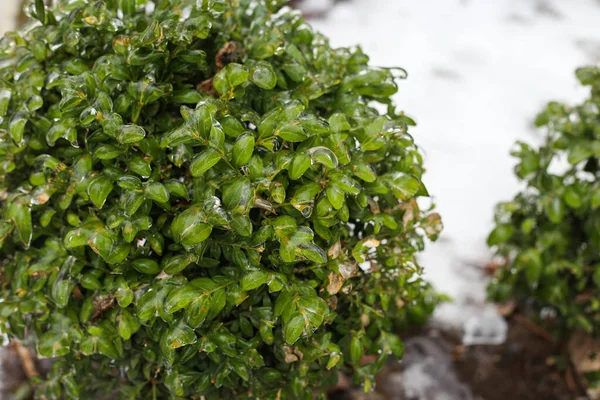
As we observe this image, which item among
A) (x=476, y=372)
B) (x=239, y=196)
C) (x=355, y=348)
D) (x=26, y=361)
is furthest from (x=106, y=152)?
(x=476, y=372)

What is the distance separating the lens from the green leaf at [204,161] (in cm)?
129

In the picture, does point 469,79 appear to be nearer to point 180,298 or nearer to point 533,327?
point 533,327

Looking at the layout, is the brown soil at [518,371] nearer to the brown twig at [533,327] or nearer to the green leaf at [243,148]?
the brown twig at [533,327]

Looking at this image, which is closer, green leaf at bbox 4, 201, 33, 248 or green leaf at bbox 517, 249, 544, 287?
green leaf at bbox 4, 201, 33, 248

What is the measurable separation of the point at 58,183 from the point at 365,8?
10.7 feet

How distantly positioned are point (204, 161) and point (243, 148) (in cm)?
8

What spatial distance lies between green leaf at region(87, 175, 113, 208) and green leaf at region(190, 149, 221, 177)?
235 millimetres

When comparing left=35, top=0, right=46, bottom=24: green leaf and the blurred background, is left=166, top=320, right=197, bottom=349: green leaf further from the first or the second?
the blurred background

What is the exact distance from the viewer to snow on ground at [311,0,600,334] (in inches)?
130

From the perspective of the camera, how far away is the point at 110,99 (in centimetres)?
140

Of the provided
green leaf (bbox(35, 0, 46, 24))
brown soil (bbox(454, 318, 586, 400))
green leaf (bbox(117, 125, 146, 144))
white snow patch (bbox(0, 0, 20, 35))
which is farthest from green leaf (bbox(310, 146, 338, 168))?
white snow patch (bbox(0, 0, 20, 35))

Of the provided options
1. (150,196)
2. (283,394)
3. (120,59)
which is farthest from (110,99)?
(283,394)

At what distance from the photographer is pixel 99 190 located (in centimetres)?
139

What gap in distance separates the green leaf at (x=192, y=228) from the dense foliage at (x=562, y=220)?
1.43 metres
